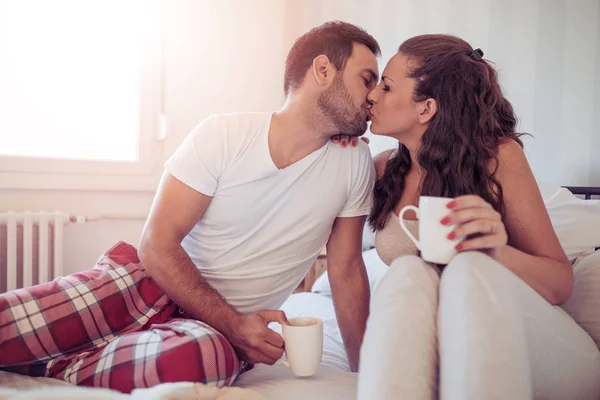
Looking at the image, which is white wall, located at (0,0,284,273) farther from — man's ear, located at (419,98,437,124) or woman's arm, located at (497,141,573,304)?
woman's arm, located at (497,141,573,304)

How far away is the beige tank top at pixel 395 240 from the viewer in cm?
131

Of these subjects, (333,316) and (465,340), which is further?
(333,316)

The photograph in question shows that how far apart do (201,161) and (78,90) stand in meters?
1.42

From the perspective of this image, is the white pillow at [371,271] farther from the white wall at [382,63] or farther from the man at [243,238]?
the white wall at [382,63]

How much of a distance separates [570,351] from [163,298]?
2.93 feet

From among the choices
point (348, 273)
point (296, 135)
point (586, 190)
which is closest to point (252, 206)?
point (296, 135)

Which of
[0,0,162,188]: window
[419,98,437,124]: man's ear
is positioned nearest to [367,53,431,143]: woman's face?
[419,98,437,124]: man's ear

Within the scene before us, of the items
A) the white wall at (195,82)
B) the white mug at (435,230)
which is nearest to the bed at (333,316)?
the white mug at (435,230)

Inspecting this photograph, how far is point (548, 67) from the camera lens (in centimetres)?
168

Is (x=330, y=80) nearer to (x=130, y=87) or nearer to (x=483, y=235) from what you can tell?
(x=483, y=235)

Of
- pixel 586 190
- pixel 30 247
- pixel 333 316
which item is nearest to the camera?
pixel 586 190

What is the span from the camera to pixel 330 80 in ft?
4.55

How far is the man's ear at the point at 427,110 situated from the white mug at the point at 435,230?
563mm

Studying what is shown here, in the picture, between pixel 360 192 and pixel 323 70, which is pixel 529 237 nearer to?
pixel 360 192
